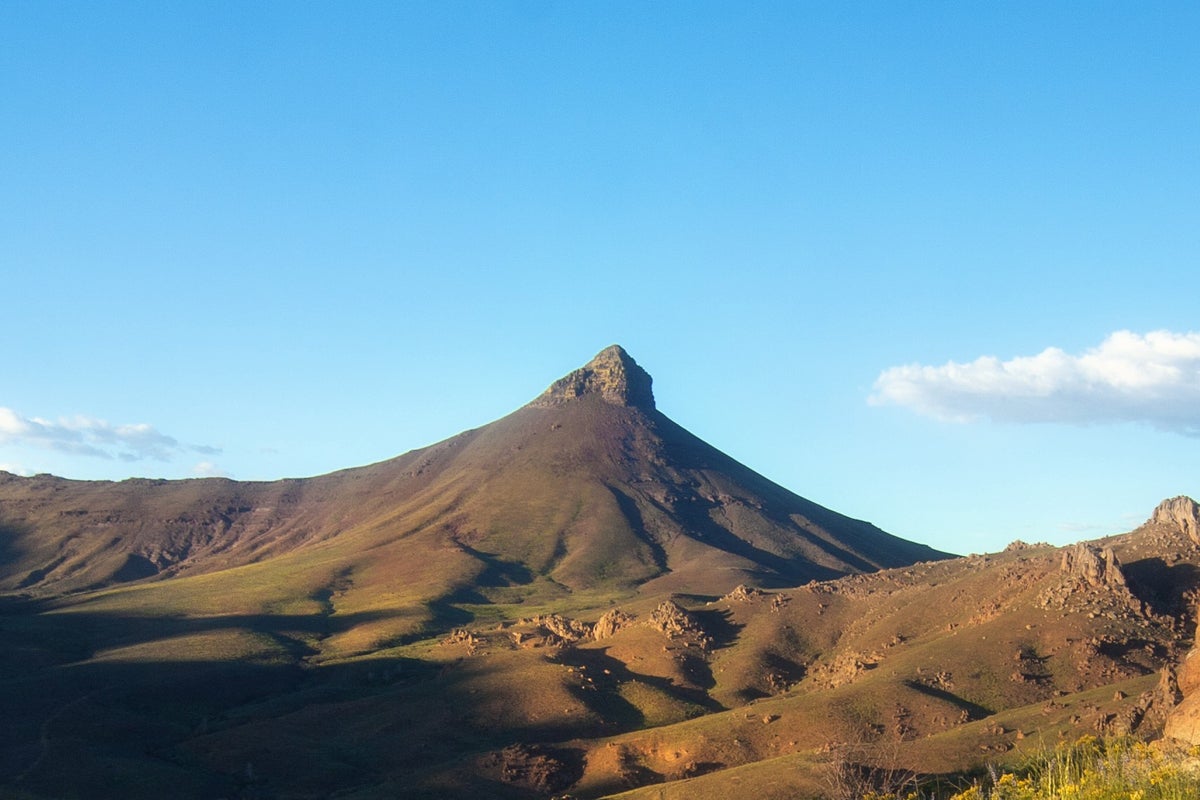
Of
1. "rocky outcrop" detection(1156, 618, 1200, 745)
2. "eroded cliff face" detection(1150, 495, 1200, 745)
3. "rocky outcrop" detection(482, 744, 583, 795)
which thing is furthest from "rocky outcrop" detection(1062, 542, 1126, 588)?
"rocky outcrop" detection(1156, 618, 1200, 745)

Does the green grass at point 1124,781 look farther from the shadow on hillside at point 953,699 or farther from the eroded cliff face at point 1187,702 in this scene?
the shadow on hillside at point 953,699

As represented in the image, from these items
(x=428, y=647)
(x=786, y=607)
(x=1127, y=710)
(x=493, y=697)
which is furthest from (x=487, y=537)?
(x=1127, y=710)

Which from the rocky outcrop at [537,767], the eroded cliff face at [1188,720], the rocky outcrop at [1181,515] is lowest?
the rocky outcrop at [537,767]

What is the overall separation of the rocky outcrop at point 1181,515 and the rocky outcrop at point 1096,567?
7.20m

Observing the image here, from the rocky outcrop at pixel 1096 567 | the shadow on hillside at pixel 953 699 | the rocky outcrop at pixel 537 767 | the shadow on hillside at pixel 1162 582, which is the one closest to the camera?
the rocky outcrop at pixel 537 767

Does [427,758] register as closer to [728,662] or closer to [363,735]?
[363,735]

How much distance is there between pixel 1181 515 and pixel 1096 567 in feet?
36.6

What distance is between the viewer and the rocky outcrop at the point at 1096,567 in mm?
77750

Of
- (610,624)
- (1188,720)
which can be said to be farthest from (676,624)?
(1188,720)

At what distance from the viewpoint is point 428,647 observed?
107 meters

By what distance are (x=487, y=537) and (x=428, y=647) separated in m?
79.7

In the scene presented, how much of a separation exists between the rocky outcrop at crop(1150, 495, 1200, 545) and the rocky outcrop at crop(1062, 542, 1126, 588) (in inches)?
284

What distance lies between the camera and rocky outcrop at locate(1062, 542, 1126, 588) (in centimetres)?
7775

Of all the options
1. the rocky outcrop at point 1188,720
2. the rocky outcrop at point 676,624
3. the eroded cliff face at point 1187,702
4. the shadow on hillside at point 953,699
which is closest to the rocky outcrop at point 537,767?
the shadow on hillside at point 953,699
